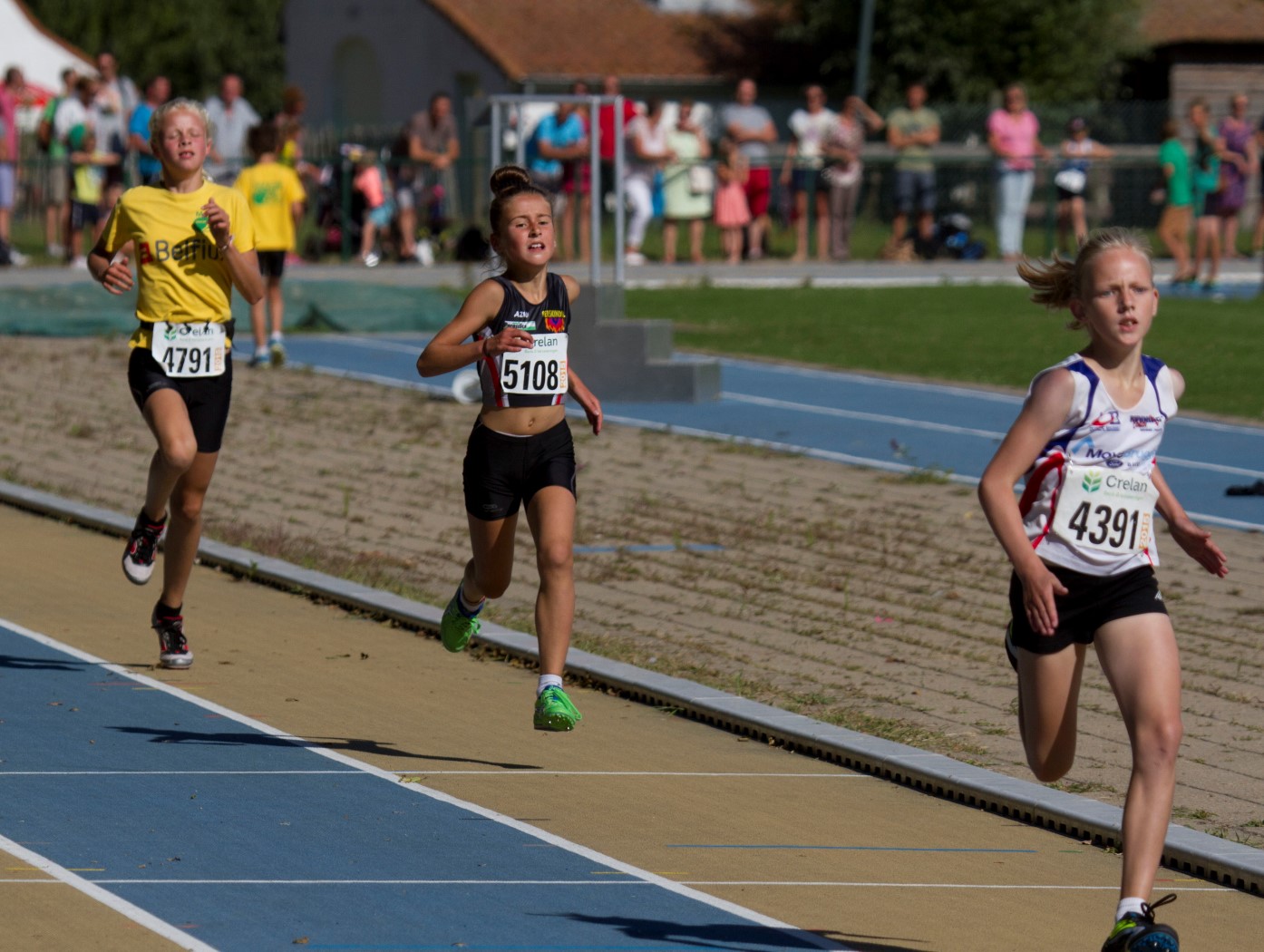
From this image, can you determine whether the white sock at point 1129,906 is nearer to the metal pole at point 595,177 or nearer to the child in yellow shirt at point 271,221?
the metal pole at point 595,177

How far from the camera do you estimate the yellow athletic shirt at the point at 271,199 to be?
65.0ft

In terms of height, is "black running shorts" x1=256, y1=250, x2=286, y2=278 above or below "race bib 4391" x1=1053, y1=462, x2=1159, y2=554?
above

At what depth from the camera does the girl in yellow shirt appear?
29.3ft

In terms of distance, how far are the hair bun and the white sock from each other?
3509 millimetres

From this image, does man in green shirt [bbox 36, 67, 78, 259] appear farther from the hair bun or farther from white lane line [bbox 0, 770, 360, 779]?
white lane line [bbox 0, 770, 360, 779]

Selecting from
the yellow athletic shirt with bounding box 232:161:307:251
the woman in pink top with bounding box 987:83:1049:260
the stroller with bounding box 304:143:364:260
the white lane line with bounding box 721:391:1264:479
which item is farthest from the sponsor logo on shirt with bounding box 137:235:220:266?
the woman in pink top with bounding box 987:83:1049:260

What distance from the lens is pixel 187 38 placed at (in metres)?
69.5

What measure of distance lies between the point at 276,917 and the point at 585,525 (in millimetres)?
7087

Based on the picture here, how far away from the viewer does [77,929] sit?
5.68m

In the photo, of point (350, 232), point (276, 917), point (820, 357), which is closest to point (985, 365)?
point (820, 357)

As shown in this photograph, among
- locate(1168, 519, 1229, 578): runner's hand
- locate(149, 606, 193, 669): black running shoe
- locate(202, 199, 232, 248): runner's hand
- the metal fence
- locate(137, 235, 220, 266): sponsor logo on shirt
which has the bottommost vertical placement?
locate(149, 606, 193, 669): black running shoe

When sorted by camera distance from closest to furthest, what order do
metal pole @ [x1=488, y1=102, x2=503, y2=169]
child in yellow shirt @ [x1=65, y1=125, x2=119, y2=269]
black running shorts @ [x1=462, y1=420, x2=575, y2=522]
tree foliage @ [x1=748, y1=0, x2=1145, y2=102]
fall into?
black running shorts @ [x1=462, y1=420, x2=575, y2=522] < metal pole @ [x1=488, y1=102, x2=503, y2=169] < child in yellow shirt @ [x1=65, y1=125, x2=119, y2=269] < tree foliage @ [x1=748, y1=0, x2=1145, y2=102]

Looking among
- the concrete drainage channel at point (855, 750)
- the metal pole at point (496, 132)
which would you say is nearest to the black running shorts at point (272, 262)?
the metal pole at point (496, 132)

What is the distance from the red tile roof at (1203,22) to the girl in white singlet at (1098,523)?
1896 inches
